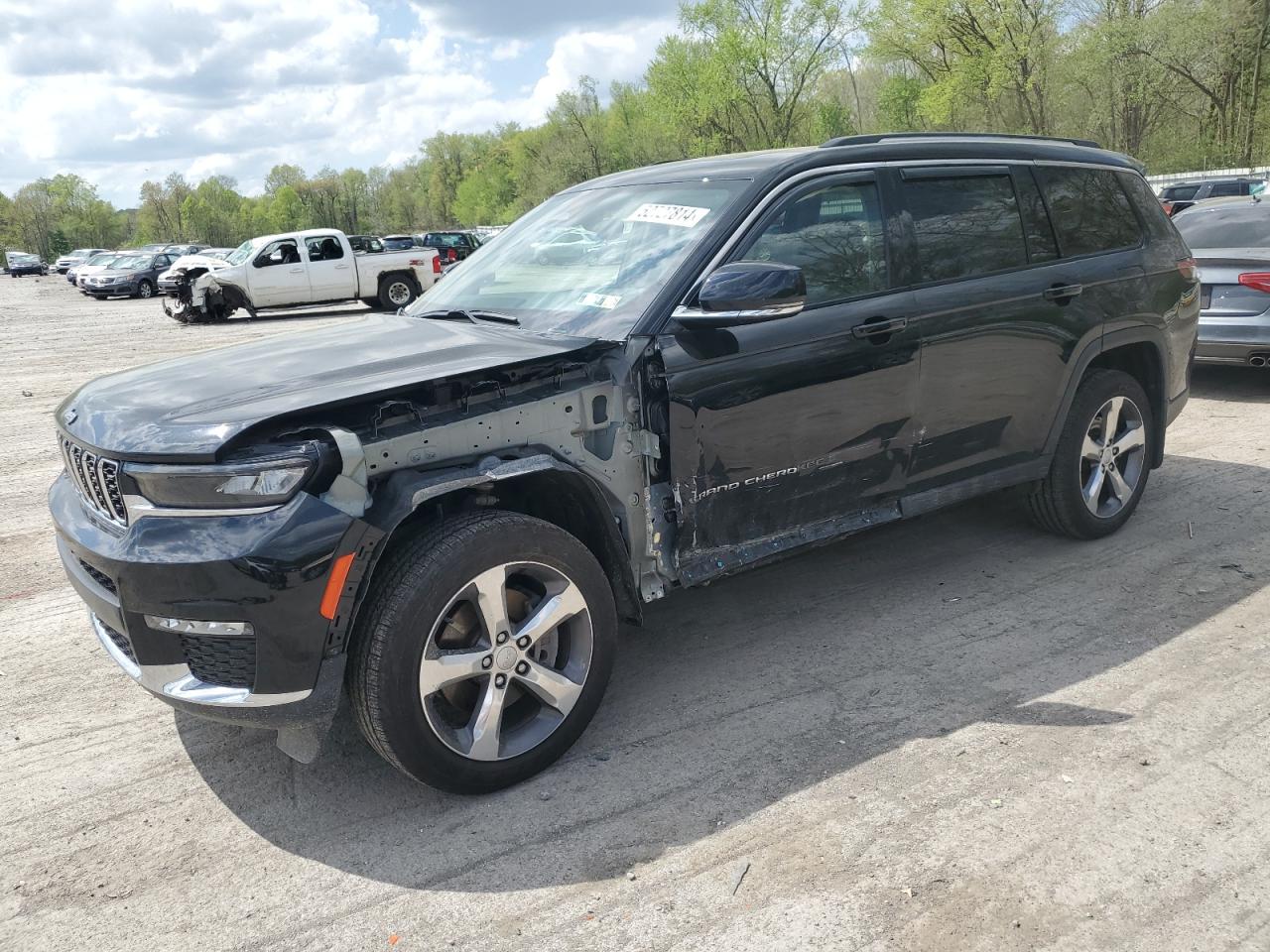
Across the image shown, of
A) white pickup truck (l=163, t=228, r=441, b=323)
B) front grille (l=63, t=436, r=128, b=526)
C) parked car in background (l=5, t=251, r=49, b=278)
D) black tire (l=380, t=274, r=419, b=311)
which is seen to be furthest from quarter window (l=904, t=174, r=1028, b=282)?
parked car in background (l=5, t=251, r=49, b=278)

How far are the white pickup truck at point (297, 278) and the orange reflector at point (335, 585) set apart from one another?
19.9 metres

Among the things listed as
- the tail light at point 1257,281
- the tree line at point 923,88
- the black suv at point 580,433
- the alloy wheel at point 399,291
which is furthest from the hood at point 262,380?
the tree line at point 923,88

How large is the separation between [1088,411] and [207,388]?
4.01 meters

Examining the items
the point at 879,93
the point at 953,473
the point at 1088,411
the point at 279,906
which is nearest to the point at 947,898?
the point at 279,906

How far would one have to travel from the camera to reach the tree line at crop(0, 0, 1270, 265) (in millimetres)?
42781

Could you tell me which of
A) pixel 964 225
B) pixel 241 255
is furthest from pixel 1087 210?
pixel 241 255

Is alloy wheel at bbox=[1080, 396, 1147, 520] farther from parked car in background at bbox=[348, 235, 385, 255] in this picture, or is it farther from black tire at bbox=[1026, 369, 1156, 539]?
parked car in background at bbox=[348, 235, 385, 255]

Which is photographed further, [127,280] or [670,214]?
[127,280]

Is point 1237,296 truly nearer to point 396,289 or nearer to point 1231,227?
point 1231,227

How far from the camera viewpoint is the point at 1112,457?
16.8 feet

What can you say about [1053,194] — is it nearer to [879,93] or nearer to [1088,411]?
[1088,411]

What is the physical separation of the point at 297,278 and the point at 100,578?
2006 centimetres

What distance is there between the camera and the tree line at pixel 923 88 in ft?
140

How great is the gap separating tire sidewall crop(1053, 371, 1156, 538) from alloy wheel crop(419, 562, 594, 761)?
113 inches
